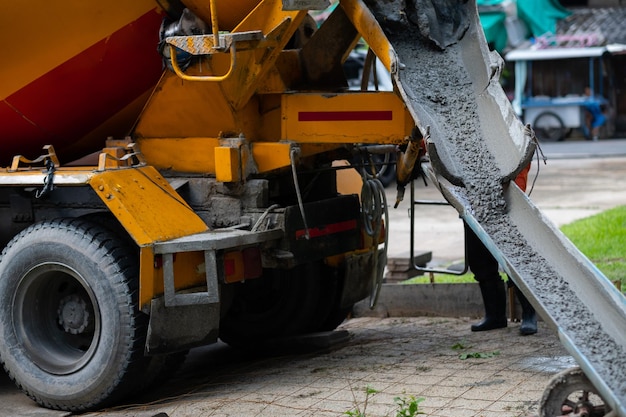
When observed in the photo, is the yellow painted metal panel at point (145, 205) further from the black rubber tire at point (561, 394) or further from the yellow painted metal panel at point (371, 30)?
the black rubber tire at point (561, 394)

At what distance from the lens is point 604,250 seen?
894cm

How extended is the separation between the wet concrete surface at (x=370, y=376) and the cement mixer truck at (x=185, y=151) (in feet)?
1.07

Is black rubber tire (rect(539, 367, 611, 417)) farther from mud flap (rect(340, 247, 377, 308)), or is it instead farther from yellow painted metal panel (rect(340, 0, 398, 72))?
mud flap (rect(340, 247, 377, 308))

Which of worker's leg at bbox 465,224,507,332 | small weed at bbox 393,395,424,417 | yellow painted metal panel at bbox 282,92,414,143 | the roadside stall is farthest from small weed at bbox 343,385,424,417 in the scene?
the roadside stall

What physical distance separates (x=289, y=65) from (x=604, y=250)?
3.97 metres

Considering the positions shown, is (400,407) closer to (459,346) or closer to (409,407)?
(409,407)

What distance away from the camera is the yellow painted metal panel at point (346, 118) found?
5.72 m

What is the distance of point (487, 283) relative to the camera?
6.70 meters

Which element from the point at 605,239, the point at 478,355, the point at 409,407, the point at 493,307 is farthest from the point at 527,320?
the point at 605,239

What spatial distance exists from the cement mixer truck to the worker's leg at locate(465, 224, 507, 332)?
0.67 metres

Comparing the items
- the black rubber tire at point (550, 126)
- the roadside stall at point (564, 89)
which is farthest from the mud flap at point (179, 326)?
the black rubber tire at point (550, 126)

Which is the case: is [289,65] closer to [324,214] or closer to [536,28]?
[324,214]

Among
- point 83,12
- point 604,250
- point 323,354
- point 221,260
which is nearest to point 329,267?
point 323,354

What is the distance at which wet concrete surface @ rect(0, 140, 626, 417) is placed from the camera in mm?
5203
